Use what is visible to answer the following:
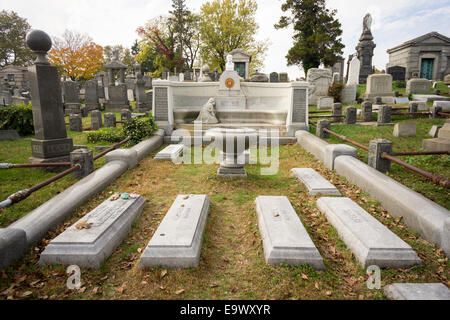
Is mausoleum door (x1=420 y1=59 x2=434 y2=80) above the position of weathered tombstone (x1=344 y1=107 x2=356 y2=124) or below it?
above

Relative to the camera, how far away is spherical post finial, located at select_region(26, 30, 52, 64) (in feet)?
19.0

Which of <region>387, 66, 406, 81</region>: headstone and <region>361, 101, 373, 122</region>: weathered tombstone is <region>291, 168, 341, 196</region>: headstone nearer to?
<region>361, 101, 373, 122</region>: weathered tombstone

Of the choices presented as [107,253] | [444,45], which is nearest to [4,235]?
[107,253]

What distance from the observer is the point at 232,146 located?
5.62 m

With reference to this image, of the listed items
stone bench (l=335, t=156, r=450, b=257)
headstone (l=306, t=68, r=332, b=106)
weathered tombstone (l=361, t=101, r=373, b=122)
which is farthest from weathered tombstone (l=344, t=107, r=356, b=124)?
headstone (l=306, t=68, r=332, b=106)

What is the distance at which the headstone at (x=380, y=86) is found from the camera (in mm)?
18656

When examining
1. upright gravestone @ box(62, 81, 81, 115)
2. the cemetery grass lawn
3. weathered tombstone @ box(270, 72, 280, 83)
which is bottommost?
the cemetery grass lawn

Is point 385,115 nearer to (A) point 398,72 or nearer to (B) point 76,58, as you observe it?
(A) point 398,72

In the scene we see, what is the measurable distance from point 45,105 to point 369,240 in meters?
6.75

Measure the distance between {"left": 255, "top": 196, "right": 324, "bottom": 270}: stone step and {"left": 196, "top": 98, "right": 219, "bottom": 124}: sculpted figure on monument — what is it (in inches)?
282

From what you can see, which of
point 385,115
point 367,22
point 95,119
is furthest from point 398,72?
point 95,119

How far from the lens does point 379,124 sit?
11.0 m

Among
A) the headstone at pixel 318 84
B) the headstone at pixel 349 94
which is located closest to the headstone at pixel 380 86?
the headstone at pixel 349 94

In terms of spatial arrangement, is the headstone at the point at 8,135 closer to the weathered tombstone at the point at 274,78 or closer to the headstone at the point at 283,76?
the weathered tombstone at the point at 274,78
